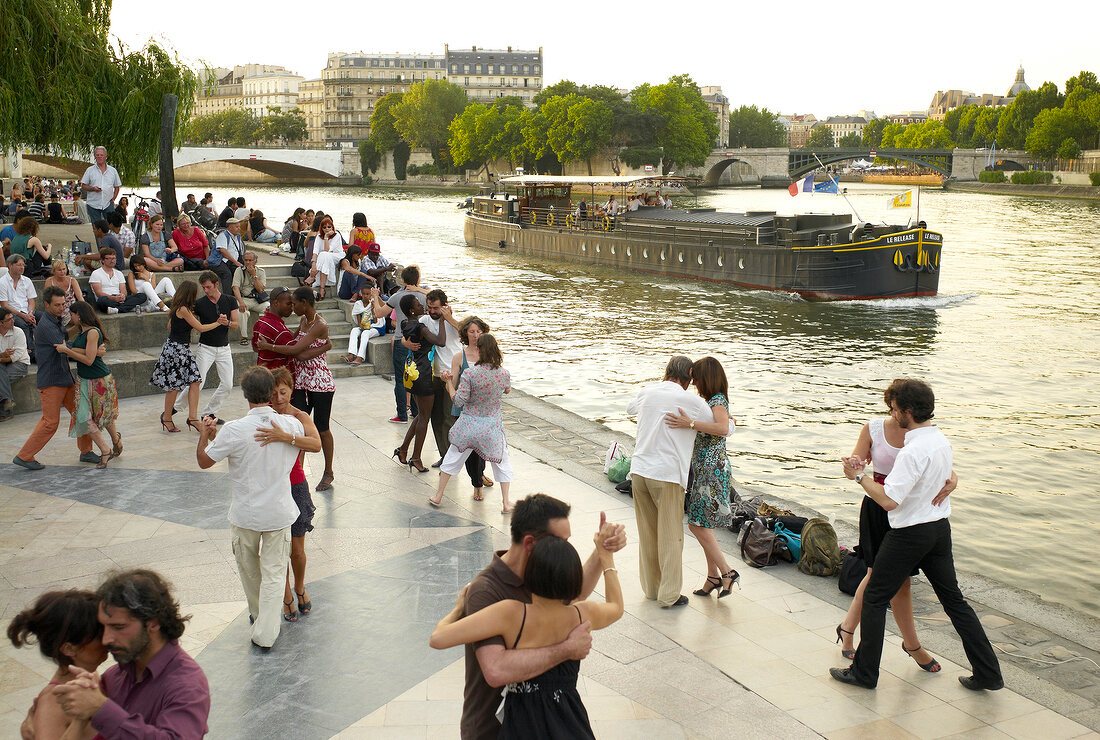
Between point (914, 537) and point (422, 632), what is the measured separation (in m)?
2.89

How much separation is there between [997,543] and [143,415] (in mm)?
9584

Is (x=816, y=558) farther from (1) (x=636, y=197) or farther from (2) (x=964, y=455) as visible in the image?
(1) (x=636, y=197)

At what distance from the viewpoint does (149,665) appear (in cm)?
292

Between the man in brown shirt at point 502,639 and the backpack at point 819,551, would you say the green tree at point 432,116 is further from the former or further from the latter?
the man in brown shirt at point 502,639

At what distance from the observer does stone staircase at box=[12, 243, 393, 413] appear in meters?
11.4

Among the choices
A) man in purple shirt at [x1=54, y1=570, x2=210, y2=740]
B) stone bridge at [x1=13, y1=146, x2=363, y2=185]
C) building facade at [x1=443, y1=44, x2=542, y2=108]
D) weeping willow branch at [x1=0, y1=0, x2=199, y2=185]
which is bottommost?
man in purple shirt at [x1=54, y1=570, x2=210, y2=740]

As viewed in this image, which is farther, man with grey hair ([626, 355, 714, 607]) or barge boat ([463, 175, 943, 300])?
barge boat ([463, 175, 943, 300])

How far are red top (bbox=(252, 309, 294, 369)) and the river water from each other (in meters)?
5.77

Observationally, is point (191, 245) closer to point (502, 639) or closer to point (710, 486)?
point (710, 486)

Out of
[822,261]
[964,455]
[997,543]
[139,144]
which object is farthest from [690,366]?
[822,261]

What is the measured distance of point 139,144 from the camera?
18156mm

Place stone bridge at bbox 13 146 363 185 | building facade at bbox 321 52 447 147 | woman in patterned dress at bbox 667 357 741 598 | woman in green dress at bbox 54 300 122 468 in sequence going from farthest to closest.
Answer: building facade at bbox 321 52 447 147
stone bridge at bbox 13 146 363 185
woman in green dress at bbox 54 300 122 468
woman in patterned dress at bbox 667 357 741 598

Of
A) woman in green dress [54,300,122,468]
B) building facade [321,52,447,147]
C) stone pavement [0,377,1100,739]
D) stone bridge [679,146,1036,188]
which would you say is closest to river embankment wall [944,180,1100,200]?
stone bridge [679,146,1036,188]

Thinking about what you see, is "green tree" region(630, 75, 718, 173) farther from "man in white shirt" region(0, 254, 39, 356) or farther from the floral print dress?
the floral print dress
